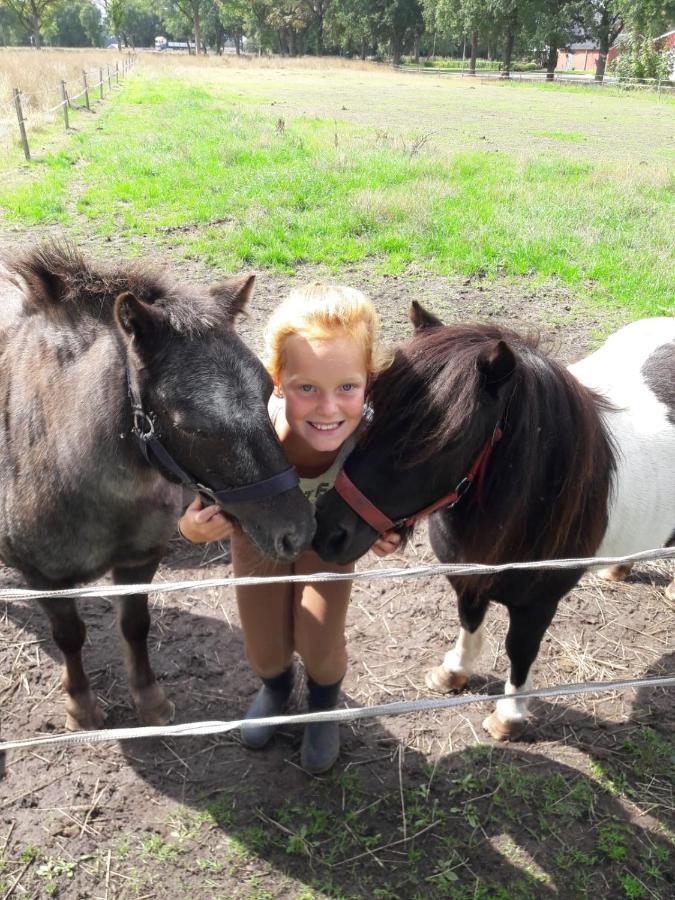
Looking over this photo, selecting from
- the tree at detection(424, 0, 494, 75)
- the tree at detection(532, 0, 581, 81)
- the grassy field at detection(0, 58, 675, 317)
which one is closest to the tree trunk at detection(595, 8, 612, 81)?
Answer: the tree at detection(532, 0, 581, 81)

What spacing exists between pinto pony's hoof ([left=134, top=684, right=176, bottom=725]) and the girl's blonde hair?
5.24 feet

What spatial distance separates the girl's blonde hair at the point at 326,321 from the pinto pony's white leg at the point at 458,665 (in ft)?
4.88

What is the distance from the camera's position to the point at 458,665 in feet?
9.18

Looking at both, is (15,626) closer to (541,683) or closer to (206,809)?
(206,809)

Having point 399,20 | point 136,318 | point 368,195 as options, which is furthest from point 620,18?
point 136,318

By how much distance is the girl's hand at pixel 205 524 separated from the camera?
1.85 meters

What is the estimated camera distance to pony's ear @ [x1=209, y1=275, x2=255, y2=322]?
2.00 meters

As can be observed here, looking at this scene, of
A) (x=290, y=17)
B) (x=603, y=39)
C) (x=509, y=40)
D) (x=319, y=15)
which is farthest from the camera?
(x=319, y=15)

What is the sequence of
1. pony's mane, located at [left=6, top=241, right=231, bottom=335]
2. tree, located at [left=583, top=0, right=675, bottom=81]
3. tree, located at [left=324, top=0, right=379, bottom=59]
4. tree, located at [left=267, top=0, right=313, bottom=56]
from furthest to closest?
tree, located at [left=267, top=0, right=313, bottom=56] → tree, located at [left=324, top=0, right=379, bottom=59] → tree, located at [left=583, top=0, right=675, bottom=81] → pony's mane, located at [left=6, top=241, right=231, bottom=335]

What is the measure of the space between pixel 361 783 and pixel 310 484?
1.26m

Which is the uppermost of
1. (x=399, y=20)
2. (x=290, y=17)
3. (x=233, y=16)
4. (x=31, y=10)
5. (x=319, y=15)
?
(x=233, y=16)

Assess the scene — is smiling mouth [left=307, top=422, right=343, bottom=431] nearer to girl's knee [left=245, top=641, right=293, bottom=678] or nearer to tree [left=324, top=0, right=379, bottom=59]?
girl's knee [left=245, top=641, right=293, bottom=678]

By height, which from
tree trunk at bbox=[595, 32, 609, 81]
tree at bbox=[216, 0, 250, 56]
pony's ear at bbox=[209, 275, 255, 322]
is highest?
tree at bbox=[216, 0, 250, 56]

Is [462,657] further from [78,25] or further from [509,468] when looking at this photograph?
[78,25]
